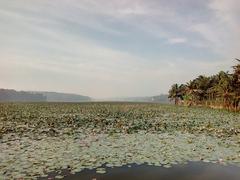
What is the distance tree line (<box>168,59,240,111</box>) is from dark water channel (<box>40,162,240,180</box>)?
55.6m

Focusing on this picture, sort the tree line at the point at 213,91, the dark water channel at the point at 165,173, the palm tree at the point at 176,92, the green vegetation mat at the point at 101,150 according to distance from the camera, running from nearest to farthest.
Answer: the dark water channel at the point at 165,173 → the green vegetation mat at the point at 101,150 → the tree line at the point at 213,91 → the palm tree at the point at 176,92

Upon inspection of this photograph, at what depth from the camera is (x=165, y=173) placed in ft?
46.6

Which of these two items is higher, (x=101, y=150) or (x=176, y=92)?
(x=176, y=92)

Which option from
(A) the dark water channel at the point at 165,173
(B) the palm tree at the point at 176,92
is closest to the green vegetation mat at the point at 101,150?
(A) the dark water channel at the point at 165,173

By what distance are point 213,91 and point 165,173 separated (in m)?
85.0

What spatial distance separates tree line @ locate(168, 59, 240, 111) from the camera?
71.8 meters

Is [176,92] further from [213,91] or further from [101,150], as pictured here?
[101,150]

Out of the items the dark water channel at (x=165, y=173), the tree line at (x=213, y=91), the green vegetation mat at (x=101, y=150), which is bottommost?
the dark water channel at (x=165, y=173)

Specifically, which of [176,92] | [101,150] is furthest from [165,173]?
[176,92]

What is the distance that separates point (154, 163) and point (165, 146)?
494cm

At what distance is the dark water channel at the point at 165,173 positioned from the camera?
44.0 ft

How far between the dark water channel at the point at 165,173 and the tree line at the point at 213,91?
5564cm

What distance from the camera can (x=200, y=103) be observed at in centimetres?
10556

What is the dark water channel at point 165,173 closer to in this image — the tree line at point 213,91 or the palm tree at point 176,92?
the tree line at point 213,91
